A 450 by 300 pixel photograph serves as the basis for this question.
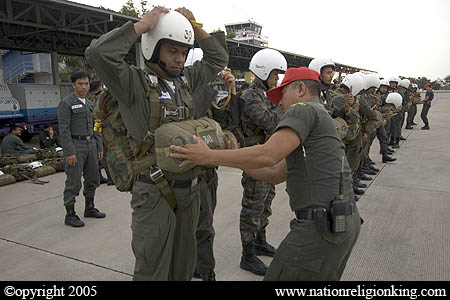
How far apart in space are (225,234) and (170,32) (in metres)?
2.60

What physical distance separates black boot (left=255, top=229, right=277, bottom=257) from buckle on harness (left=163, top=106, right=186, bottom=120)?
1.90 metres

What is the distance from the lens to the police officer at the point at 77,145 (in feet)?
14.5

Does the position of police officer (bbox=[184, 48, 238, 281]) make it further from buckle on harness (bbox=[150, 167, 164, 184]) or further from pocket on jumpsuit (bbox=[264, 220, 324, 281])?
pocket on jumpsuit (bbox=[264, 220, 324, 281])

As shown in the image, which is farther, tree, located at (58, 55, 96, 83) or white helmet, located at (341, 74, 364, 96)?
tree, located at (58, 55, 96, 83)

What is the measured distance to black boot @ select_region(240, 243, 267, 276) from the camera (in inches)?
127

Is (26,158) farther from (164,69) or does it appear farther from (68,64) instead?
(68,64)

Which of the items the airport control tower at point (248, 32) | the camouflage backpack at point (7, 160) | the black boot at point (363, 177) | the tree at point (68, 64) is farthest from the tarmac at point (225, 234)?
the airport control tower at point (248, 32)

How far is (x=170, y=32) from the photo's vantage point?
2059 millimetres

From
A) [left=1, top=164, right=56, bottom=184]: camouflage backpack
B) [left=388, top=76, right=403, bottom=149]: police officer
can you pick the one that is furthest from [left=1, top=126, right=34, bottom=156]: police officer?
[left=388, top=76, right=403, bottom=149]: police officer

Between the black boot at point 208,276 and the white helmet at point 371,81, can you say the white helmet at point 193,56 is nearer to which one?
the black boot at point 208,276

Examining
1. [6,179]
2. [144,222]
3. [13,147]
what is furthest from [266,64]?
[13,147]

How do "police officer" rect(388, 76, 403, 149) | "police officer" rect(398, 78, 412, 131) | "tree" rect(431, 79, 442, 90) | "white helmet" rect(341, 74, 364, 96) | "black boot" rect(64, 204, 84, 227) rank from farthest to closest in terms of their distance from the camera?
"tree" rect(431, 79, 442, 90)
"police officer" rect(398, 78, 412, 131)
"police officer" rect(388, 76, 403, 149)
"white helmet" rect(341, 74, 364, 96)
"black boot" rect(64, 204, 84, 227)
